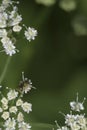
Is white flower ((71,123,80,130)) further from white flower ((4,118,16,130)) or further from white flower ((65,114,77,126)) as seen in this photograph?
white flower ((4,118,16,130))

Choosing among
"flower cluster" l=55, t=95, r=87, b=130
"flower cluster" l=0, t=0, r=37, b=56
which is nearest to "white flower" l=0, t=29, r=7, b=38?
"flower cluster" l=0, t=0, r=37, b=56

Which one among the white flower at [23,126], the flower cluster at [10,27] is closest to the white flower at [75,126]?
the white flower at [23,126]

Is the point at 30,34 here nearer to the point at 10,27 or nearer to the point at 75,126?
the point at 10,27

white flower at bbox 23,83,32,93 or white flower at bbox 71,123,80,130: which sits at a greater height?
white flower at bbox 23,83,32,93

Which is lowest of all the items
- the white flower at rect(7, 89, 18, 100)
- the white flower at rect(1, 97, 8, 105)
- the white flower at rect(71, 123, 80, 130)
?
the white flower at rect(71, 123, 80, 130)

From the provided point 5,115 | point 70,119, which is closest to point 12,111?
point 5,115
